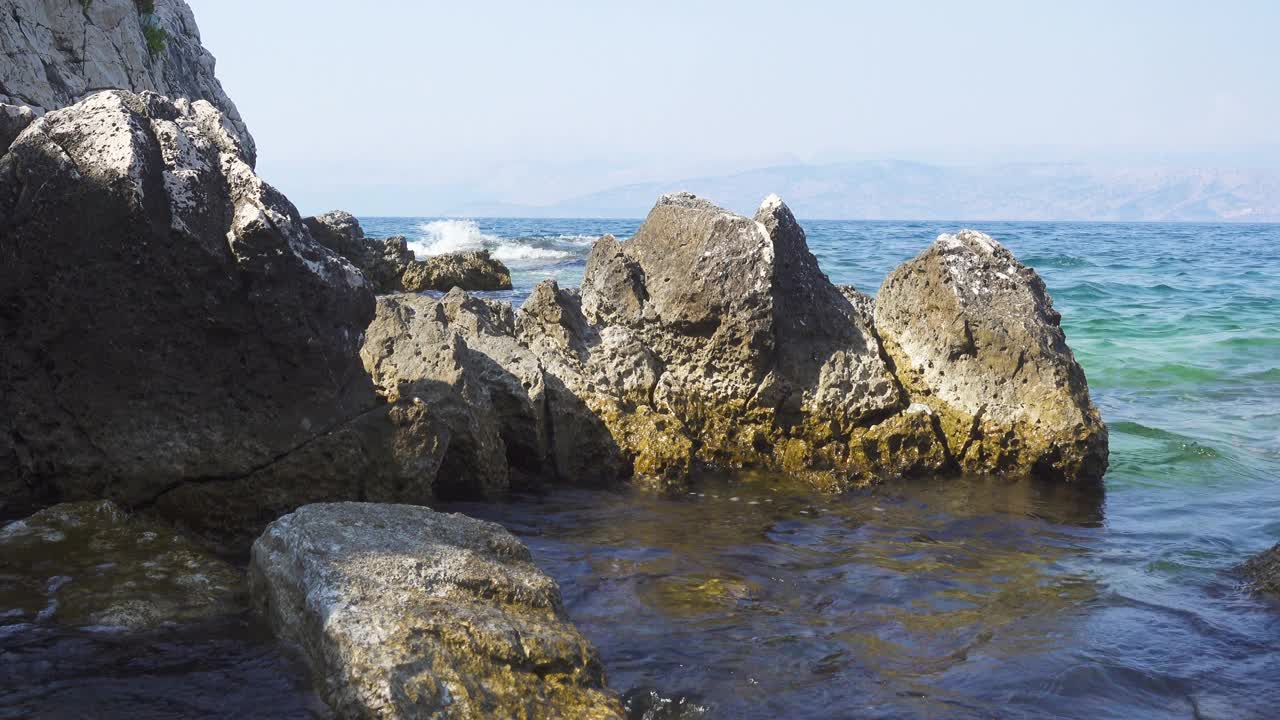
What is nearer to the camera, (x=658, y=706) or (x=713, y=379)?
(x=658, y=706)

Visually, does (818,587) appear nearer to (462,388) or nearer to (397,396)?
(462,388)

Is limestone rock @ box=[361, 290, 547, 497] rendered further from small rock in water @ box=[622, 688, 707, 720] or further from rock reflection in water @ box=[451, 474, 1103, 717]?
small rock in water @ box=[622, 688, 707, 720]

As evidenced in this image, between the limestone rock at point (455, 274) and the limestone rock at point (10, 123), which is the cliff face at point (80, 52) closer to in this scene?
the limestone rock at point (455, 274)

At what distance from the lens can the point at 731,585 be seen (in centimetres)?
545

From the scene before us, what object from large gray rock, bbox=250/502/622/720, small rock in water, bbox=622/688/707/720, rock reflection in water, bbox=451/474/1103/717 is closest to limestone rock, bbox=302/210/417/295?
rock reflection in water, bbox=451/474/1103/717

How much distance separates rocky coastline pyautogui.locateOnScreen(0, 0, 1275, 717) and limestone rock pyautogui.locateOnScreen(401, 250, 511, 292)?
13.2m

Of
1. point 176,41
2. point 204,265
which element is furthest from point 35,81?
point 204,265

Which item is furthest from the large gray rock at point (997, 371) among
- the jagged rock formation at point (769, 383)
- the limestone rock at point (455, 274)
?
the limestone rock at point (455, 274)

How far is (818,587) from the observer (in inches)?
217

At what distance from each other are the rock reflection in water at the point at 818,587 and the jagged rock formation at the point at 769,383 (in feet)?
1.01

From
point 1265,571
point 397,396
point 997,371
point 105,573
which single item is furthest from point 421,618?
point 997,371

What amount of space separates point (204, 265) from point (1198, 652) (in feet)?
16.7

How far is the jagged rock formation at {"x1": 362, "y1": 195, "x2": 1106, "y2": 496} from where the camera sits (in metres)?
7.43

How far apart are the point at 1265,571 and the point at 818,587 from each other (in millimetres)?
2451
